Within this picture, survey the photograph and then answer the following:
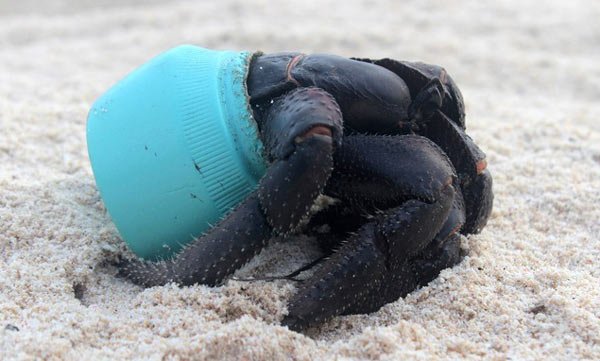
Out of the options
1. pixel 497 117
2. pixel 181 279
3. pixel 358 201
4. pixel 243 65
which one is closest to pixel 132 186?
pixel 181 279

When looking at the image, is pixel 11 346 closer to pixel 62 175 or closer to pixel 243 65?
pixel 243 65

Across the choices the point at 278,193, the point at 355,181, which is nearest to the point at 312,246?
the point at 355,181

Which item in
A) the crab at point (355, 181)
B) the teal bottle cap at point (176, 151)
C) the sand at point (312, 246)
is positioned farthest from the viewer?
the teal bottle cap at point (176, 151)

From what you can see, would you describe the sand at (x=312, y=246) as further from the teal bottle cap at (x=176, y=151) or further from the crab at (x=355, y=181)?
the teal bottle cap at (x=176, y=151)

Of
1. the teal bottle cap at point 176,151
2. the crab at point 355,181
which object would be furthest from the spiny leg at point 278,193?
the teal bottle cap at point 176,151

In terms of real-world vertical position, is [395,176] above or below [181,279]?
above

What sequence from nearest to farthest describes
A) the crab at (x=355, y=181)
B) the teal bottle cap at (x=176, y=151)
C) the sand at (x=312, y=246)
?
the sand at (x=312, y=246)
the crab at (x=355, y=181)
the teal bottle cap at (x=176, y=151)

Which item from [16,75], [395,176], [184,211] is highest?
[395,176]
